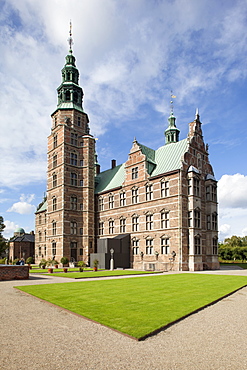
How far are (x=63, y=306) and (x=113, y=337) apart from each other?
14.9 feet

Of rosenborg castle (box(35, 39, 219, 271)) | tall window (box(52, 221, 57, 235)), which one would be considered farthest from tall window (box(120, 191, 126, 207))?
tall window (box(52, 221, 57, 235))

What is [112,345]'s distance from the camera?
753cm

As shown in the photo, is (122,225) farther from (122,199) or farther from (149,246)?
(149,246)

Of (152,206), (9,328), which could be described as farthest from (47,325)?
(152,206)

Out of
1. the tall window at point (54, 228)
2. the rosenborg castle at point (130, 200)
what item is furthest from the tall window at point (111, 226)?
the tall window at point (54, 228)

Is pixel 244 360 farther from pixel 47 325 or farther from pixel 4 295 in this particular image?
pixel 4 295

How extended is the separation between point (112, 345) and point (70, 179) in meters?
43.4

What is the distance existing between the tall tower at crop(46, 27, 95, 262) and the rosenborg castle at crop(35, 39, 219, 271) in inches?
6.5

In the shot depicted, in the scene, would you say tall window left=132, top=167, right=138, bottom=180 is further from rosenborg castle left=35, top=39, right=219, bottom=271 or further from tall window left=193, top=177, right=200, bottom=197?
tall window left=193, top=177, right=200, bottom=197

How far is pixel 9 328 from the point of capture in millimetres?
9156

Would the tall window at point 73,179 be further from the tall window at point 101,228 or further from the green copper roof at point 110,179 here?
the tall window at point 101,228

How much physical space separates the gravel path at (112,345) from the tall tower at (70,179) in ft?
124

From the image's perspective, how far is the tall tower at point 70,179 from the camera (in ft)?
159

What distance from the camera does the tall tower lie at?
48.5m
